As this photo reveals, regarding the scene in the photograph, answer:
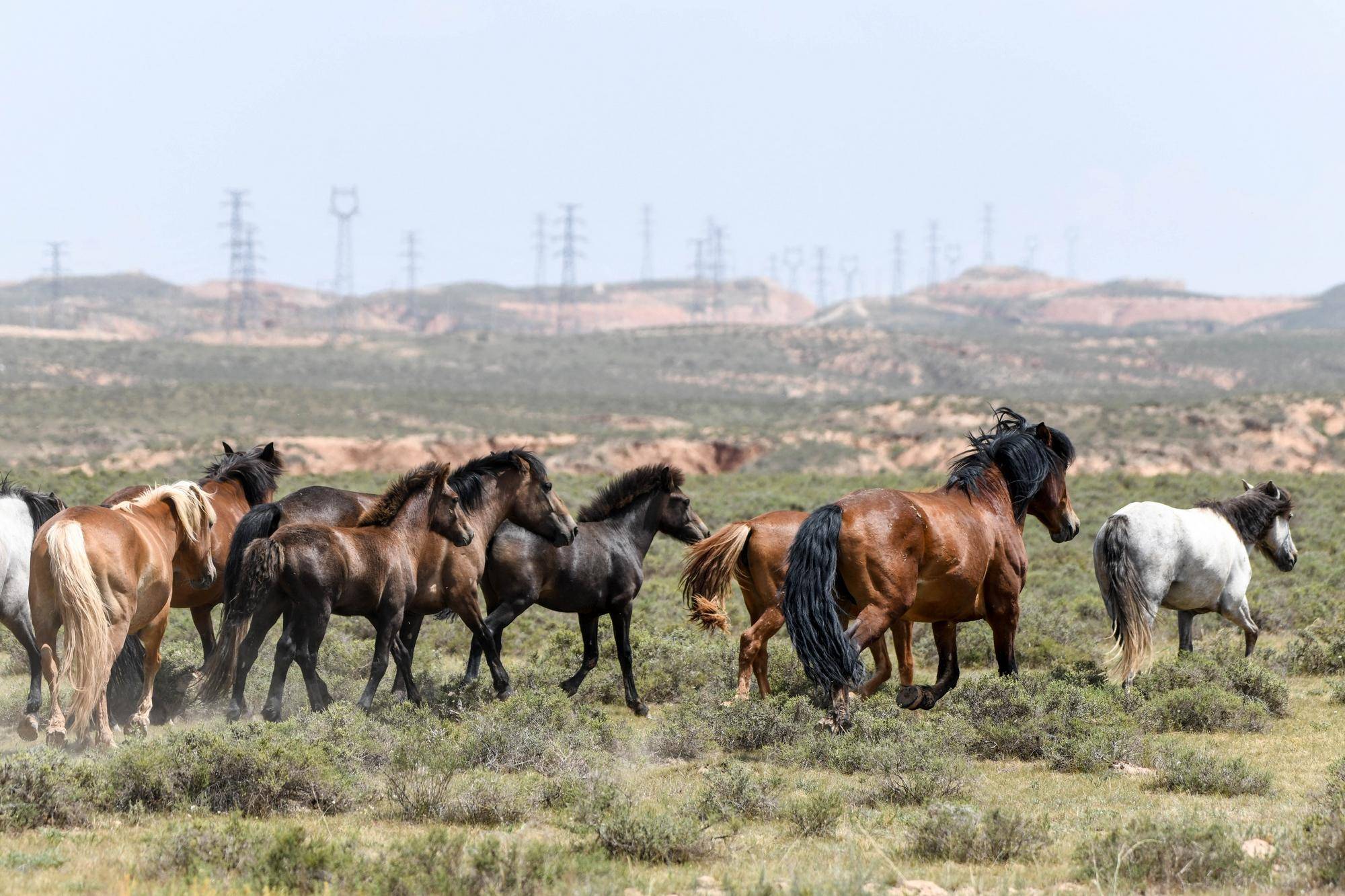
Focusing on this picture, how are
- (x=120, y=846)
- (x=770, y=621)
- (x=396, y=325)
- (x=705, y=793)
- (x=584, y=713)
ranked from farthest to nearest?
(x=396, y=325) → (x=770, y=621) → (x=584, y=713) → (x=705, y=793) → (x=120, y=846)

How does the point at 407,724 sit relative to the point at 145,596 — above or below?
below

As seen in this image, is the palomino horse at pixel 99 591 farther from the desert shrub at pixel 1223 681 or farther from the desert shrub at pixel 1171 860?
the desert shrub at pixel 1223 681

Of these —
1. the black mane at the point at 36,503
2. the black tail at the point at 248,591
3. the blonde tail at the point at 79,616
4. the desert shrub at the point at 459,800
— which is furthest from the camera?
the black mane at the point at 36,503

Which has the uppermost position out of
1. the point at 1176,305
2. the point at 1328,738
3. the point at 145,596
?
the point at 1176,305

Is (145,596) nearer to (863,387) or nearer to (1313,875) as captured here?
(1313,875)

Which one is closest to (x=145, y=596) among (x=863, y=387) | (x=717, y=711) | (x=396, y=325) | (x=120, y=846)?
(x=120, y=846)

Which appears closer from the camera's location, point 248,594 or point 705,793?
point 705,793

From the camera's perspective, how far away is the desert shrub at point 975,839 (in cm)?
621

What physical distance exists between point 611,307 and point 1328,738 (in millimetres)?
182764

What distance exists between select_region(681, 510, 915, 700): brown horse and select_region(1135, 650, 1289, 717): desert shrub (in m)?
2.06

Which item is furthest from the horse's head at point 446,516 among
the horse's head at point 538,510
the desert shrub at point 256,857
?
the desert shrub at point 256,857

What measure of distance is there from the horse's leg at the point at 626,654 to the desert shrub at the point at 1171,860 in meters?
5.47

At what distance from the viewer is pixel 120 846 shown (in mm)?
6227

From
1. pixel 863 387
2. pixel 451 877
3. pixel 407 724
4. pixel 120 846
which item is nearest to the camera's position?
pixel 451 877
